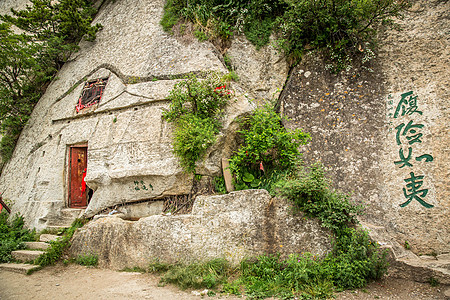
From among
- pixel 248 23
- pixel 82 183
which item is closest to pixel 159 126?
pixel 82 183

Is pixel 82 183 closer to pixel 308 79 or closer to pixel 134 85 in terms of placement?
pixel 134 85

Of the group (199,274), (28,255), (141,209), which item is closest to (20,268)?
(28,255)

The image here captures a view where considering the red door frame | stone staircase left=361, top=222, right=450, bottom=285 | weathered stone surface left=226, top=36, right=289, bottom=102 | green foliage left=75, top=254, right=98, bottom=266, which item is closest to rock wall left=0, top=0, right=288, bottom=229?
weathered stone surface left=226, top=36, right=289, bottom=102

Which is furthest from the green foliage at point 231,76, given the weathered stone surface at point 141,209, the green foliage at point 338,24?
the weathered stone surface at point 141,209

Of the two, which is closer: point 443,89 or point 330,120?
point 443,89

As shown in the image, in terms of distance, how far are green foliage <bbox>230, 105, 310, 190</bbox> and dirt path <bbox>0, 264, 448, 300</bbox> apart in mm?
2132

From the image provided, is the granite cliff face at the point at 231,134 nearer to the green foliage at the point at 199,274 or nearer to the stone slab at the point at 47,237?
the green foliage at the point at 199,274

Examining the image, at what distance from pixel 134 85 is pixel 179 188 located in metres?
3.12

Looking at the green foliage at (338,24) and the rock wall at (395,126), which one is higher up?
the green foliage at (338,24)

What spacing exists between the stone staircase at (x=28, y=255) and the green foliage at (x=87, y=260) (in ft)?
2.57

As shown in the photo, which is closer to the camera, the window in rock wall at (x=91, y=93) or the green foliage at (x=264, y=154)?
the green foliage at (x=264, y=154)

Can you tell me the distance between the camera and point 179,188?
541 cm

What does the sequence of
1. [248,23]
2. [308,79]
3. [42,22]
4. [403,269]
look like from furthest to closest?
[42,22], [248,23], [308,79], [403,269]

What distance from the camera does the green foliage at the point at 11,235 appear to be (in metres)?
5.82
